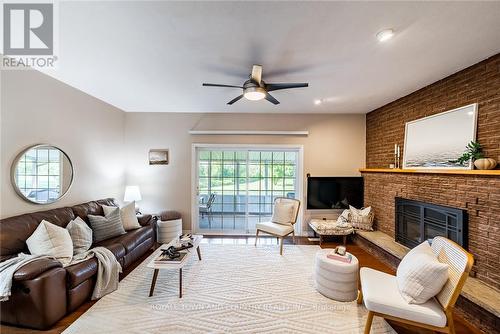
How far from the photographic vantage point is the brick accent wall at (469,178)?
2101 millimetres

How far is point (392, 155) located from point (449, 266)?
7.79 feet

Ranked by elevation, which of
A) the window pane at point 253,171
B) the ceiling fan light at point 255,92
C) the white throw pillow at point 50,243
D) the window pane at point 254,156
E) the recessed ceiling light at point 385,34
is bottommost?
the white throw pillow at point 50,243

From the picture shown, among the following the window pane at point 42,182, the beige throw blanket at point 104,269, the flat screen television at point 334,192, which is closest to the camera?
the beige throw blanket at point 104,269

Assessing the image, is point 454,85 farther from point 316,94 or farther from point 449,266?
point 449,266

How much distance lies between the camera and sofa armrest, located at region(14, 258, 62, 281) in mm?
1781

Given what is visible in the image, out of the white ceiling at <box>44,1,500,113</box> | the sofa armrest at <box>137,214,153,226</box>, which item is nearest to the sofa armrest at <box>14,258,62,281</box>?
the sofa armrest at <box>137,214,153,226</box>

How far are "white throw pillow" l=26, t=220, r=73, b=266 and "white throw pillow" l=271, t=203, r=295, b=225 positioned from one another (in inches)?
121

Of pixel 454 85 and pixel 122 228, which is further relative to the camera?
pixel 122 228

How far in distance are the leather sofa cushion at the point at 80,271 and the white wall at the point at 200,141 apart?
2.28 m

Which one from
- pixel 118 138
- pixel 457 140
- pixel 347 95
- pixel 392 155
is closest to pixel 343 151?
pixel 392 155

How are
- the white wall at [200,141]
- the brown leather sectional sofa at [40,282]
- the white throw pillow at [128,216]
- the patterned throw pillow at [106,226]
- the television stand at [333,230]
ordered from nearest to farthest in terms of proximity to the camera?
the brown leather sectional sofa at [40,282] → the patterned throw pillow at [106,226] → the white throw pillow at [128,216] → the television stand at [333,230] → the white wall at [200,141]

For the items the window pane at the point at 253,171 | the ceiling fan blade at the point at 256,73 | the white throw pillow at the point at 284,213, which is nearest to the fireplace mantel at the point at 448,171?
the white throw pillow at the point at 284,213

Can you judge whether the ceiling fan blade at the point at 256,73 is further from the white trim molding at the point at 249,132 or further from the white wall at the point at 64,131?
the white wall at the point at 64,131

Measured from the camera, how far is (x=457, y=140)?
2523 mm
